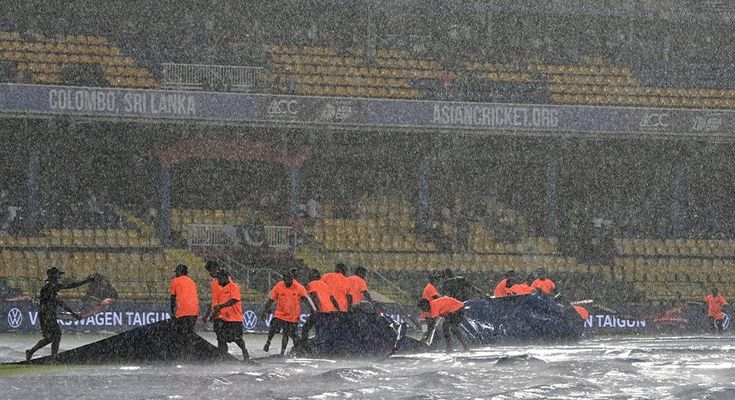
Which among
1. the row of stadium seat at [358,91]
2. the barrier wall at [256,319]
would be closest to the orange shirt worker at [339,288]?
the barrier wall at [256,319]

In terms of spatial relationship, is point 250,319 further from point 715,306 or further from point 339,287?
point 715,306

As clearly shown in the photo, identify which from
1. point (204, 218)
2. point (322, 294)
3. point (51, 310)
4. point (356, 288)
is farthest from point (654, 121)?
point (51, 310)

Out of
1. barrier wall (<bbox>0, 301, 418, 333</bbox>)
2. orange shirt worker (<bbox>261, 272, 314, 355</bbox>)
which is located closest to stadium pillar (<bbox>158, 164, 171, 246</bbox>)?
barrier wall (<bbox>0, 301, 418, 333</bbox>)

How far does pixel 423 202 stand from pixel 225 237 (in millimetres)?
6234

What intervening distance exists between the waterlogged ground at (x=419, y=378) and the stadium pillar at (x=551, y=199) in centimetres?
1648

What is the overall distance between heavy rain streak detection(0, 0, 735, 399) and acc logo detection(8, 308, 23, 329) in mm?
90

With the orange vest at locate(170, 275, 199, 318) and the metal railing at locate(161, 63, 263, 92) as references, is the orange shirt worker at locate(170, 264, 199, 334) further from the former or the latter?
the metal railing at locate(161, 63, 263, 92)

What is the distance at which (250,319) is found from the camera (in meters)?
29.5

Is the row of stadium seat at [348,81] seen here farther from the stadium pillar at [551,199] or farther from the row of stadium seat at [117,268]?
the row of stadium seat at [117,268]

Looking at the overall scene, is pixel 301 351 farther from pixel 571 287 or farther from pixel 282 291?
pixel 571 287

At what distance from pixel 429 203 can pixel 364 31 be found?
537cm

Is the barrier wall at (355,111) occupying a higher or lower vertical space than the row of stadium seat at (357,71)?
lower

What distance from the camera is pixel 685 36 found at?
43.4 metres

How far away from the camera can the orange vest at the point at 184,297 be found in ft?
61.0
